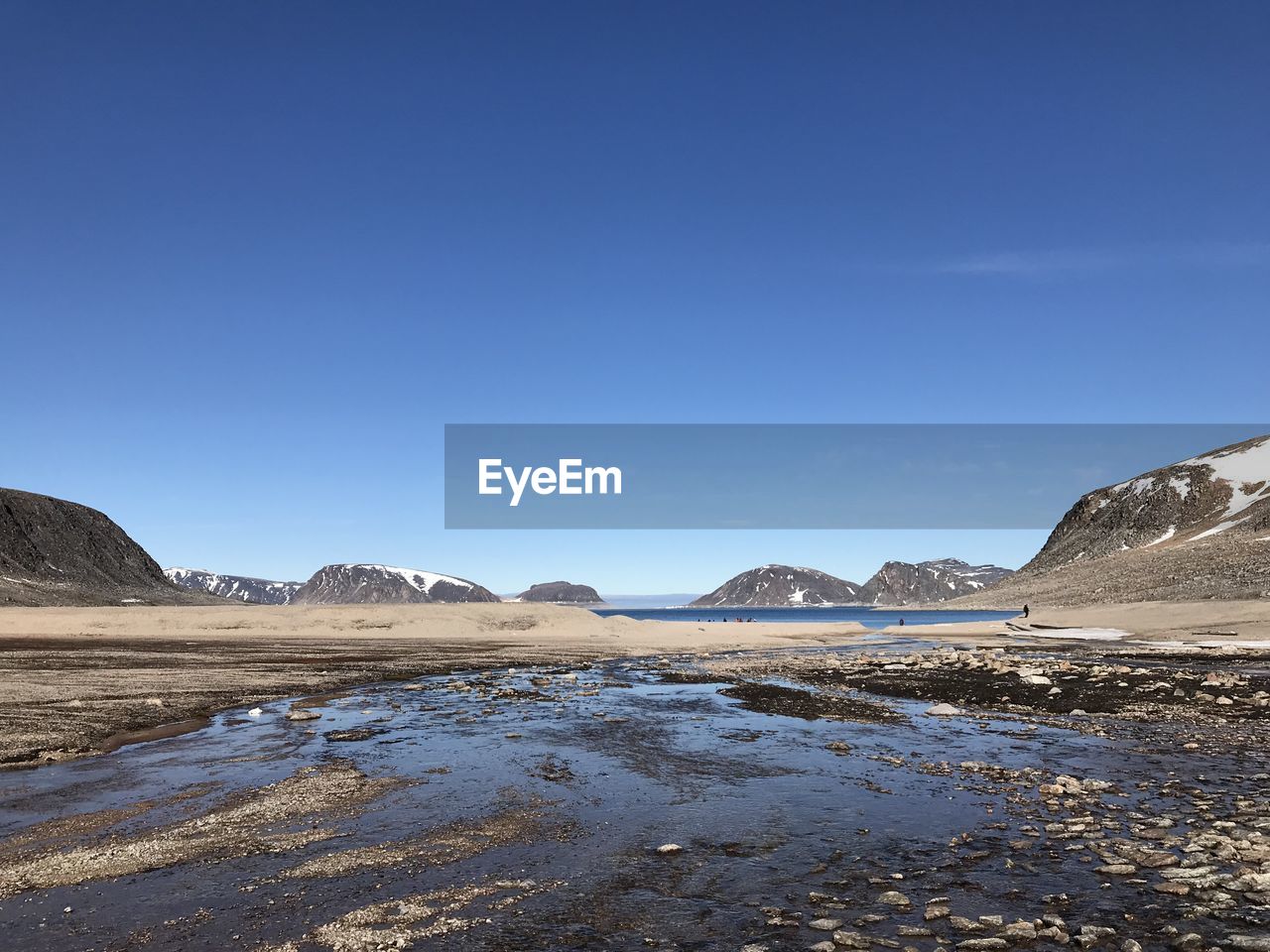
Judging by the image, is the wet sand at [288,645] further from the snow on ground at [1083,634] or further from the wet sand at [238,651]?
the snow on ground at [1083,634]

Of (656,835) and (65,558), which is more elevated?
(65,558)

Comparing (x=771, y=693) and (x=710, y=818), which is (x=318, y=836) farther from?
(x=771, y=693)

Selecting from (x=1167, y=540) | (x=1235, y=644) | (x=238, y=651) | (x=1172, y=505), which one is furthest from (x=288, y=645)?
(x=1172, y=505)

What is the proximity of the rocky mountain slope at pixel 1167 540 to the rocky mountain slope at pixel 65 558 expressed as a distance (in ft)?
565

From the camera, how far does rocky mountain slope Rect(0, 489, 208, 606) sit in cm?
15512

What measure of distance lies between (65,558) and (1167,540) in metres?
231

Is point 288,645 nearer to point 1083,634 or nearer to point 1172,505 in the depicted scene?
point 1083,634

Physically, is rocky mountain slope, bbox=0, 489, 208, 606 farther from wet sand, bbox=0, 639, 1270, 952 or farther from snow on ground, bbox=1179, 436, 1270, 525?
snow on ground, bbox=1179, 436, 1270, 525

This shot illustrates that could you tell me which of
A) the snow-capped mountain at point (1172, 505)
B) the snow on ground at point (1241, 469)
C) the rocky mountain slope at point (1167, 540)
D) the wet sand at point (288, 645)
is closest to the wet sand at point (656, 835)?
the wet sand at point (288, 645)

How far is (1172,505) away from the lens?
149 metres

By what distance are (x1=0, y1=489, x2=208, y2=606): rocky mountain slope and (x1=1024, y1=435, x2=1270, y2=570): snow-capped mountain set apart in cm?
19811

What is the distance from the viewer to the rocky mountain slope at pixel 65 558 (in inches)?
6107

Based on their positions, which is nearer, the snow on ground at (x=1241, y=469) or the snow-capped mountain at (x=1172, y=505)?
the snow on ground at (x=1241, y=469)

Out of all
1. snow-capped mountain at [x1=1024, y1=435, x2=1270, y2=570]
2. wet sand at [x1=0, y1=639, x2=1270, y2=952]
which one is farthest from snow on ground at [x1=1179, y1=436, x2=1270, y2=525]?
wet sand at [x1=0, y1=639, x2=1270, y2=952]
